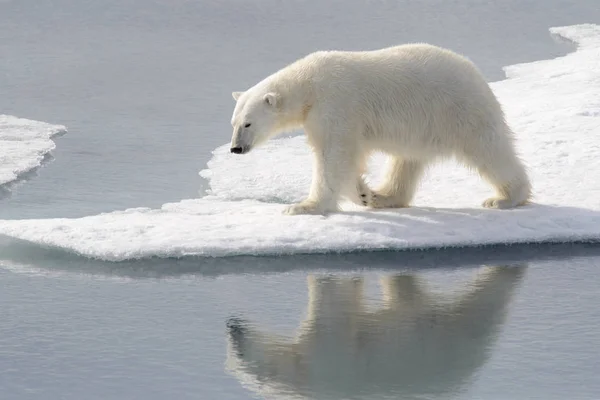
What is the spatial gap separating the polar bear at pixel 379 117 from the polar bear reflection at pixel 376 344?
105 cm

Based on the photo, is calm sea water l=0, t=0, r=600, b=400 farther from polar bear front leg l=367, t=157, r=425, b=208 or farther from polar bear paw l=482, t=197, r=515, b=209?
polar bear front leg l=367, t=157, r=425, b=208

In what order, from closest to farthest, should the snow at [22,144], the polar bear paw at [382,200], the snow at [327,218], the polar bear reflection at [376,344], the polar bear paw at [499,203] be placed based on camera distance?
the polar bear reflection at [376,344]
the snow at [327,218]
the polar bear paw at [499,203]
the polar bear paw at [382,200]
the snow at [22,144]

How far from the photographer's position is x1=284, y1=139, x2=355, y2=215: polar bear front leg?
626 cm

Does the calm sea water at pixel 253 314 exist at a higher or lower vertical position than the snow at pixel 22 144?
lower

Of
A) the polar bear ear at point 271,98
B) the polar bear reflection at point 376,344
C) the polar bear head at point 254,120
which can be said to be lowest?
the polar bear reflection at point 376,344

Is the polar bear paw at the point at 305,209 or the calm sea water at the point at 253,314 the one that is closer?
the calm sea water at the point at 253,314

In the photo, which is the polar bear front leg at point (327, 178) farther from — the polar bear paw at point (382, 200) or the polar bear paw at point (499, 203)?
the polar bear paw at point (499, 203)

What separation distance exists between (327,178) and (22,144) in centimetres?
334

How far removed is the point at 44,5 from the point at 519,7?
23.0ft

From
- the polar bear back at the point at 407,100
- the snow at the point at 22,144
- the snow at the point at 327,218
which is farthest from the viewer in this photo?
the snow at the point at 22,144

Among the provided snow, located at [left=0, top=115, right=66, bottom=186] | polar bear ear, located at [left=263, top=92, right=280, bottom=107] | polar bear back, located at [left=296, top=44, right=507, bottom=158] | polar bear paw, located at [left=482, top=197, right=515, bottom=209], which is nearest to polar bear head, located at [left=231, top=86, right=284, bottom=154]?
polar bear ear, located at [left=263, top=92, right=280, bottom=107]

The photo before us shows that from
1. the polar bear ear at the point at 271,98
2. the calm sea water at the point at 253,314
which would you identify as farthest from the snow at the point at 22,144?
the polar bear ear at the point at 271,98

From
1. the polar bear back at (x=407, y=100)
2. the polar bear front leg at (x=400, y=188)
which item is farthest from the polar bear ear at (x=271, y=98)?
the polar bear front leg at (x=400, y=188)

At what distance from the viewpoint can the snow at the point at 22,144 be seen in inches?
306
